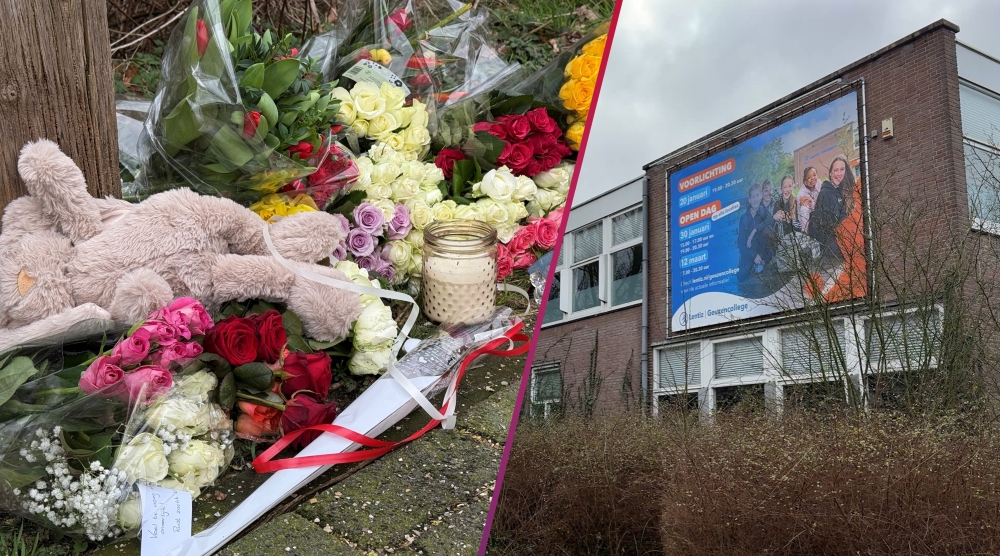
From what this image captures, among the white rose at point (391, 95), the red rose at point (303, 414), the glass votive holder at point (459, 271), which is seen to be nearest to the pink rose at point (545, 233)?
the glass votive holder at point (459, 271)

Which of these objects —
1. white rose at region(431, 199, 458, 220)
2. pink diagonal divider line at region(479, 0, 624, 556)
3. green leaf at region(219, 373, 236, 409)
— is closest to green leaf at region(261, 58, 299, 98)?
white rose at region(431, 199, 458, 220)

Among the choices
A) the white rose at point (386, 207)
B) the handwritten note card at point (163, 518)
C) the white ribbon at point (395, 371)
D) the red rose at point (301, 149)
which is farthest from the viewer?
the white rose at point (386, 207)

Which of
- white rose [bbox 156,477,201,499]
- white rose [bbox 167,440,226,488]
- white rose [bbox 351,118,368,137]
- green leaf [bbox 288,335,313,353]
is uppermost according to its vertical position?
white rose [bbox 351,118,368,137]

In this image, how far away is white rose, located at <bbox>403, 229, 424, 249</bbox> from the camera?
261 cm

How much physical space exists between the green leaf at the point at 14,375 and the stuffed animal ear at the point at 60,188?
1.07 feet

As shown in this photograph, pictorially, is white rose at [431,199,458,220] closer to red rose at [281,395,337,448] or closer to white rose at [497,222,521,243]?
white rose at [497,222,521,243]

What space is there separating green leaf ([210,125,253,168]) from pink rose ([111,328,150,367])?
0.60 m

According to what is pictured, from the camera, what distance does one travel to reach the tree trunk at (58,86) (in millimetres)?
1883

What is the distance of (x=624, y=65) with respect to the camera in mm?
1106

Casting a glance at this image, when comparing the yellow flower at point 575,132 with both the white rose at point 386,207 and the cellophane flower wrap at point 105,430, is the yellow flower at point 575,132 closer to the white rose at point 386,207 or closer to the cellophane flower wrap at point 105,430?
the white rose at point 386,207

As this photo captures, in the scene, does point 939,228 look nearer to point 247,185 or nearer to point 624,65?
point 624,65

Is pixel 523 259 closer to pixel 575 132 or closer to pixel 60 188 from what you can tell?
pixel 575 132

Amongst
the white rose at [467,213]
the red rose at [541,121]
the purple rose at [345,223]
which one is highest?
the red rose at [541,121]

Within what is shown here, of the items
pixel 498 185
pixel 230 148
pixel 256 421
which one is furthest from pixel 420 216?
pixel 256 421
